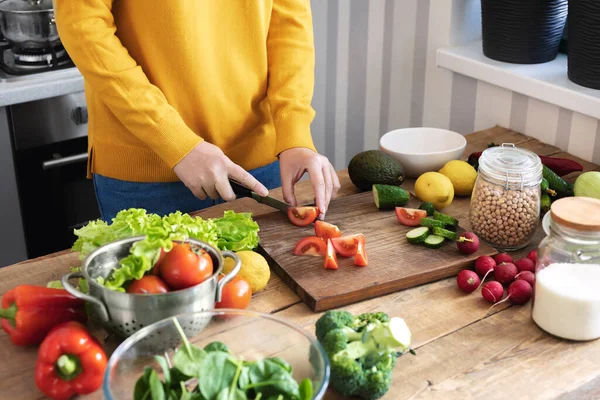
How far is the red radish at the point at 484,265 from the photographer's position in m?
1.32

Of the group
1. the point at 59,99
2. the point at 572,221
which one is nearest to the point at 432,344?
the point at 572,221

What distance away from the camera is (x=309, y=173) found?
156 cm

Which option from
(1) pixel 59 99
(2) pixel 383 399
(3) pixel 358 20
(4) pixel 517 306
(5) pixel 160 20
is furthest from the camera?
(3) pixel 358 20

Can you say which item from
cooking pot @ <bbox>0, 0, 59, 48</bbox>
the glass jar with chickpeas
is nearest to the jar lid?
the glass jar with chickpeas

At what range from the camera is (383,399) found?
1.02 metres

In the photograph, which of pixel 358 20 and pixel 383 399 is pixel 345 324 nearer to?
pixel 383 399

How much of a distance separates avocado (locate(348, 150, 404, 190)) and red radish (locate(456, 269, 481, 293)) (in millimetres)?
401

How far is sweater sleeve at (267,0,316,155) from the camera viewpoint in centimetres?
164

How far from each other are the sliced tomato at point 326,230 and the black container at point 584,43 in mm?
833

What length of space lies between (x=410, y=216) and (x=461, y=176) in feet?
0.70

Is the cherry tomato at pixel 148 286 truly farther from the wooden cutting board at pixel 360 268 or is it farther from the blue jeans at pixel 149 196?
the blue jeans at pixel 149 196

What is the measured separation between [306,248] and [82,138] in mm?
1144

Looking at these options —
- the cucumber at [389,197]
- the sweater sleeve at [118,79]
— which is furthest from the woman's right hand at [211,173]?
the cucumber at [389,197]

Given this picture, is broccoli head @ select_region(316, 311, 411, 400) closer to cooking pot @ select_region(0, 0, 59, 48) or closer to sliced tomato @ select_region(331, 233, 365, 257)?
sliced tomato @ select_region(331, 233, 365, 257)
